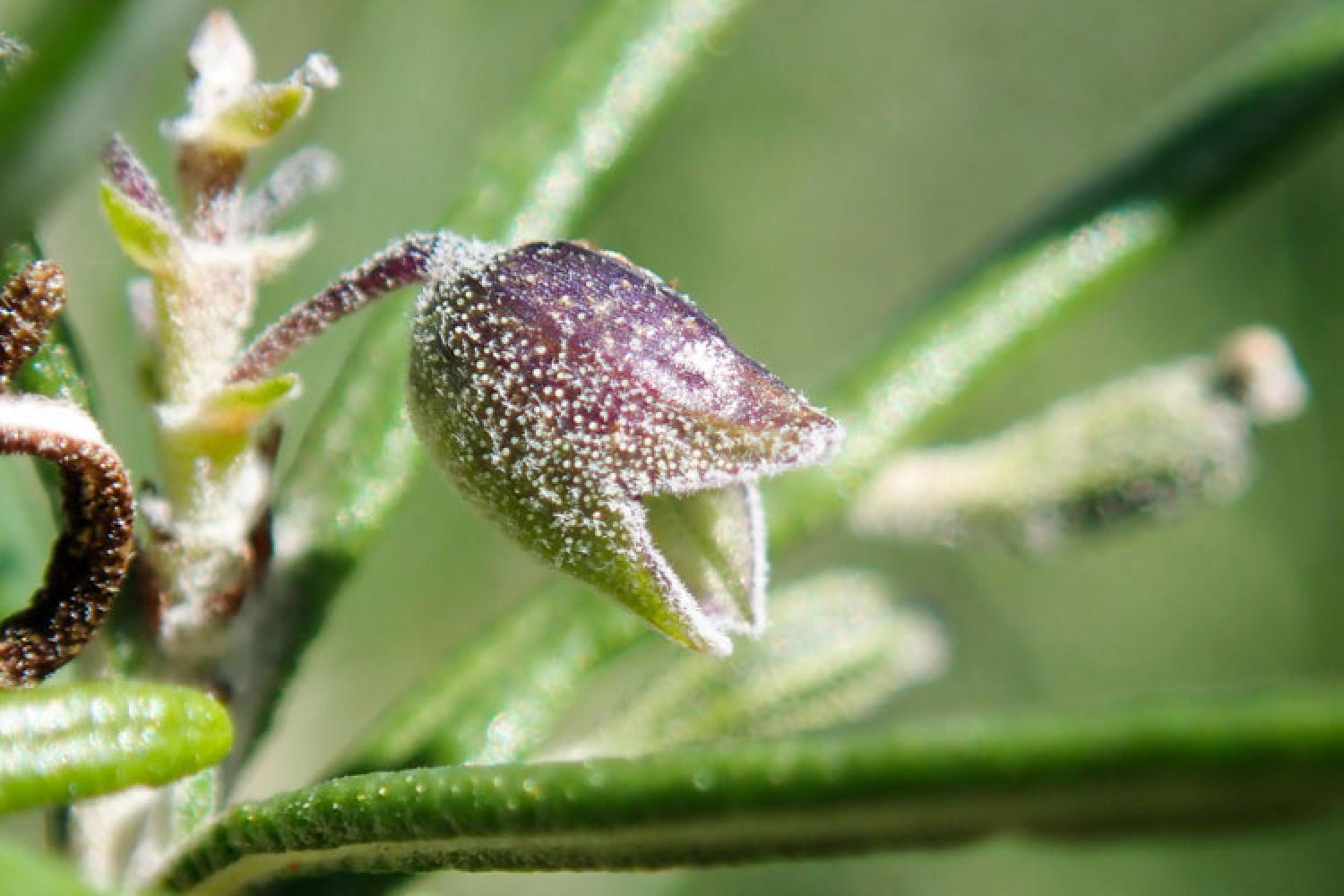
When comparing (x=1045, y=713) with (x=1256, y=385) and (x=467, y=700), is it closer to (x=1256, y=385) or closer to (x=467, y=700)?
(x=467, y=700)

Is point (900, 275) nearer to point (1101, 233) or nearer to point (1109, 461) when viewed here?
point (1101, 233)

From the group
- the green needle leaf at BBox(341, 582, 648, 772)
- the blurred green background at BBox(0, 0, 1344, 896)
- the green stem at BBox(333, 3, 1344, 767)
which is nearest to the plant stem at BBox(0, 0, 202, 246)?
the green needle leaf at BBox(341, 582, 648, 772)

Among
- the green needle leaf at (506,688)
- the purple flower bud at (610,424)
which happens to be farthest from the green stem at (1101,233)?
the purple flower bud at (610,424)

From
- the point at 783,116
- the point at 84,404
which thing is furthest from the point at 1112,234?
the point at 783,116

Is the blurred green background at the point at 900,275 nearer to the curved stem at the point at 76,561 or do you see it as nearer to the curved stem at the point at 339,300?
the curved stem at the point at 339,300

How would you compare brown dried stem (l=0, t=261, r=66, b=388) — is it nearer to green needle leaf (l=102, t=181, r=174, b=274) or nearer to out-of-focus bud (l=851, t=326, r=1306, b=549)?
green needle leaf (l=102, t=181, r=174, b=274)
